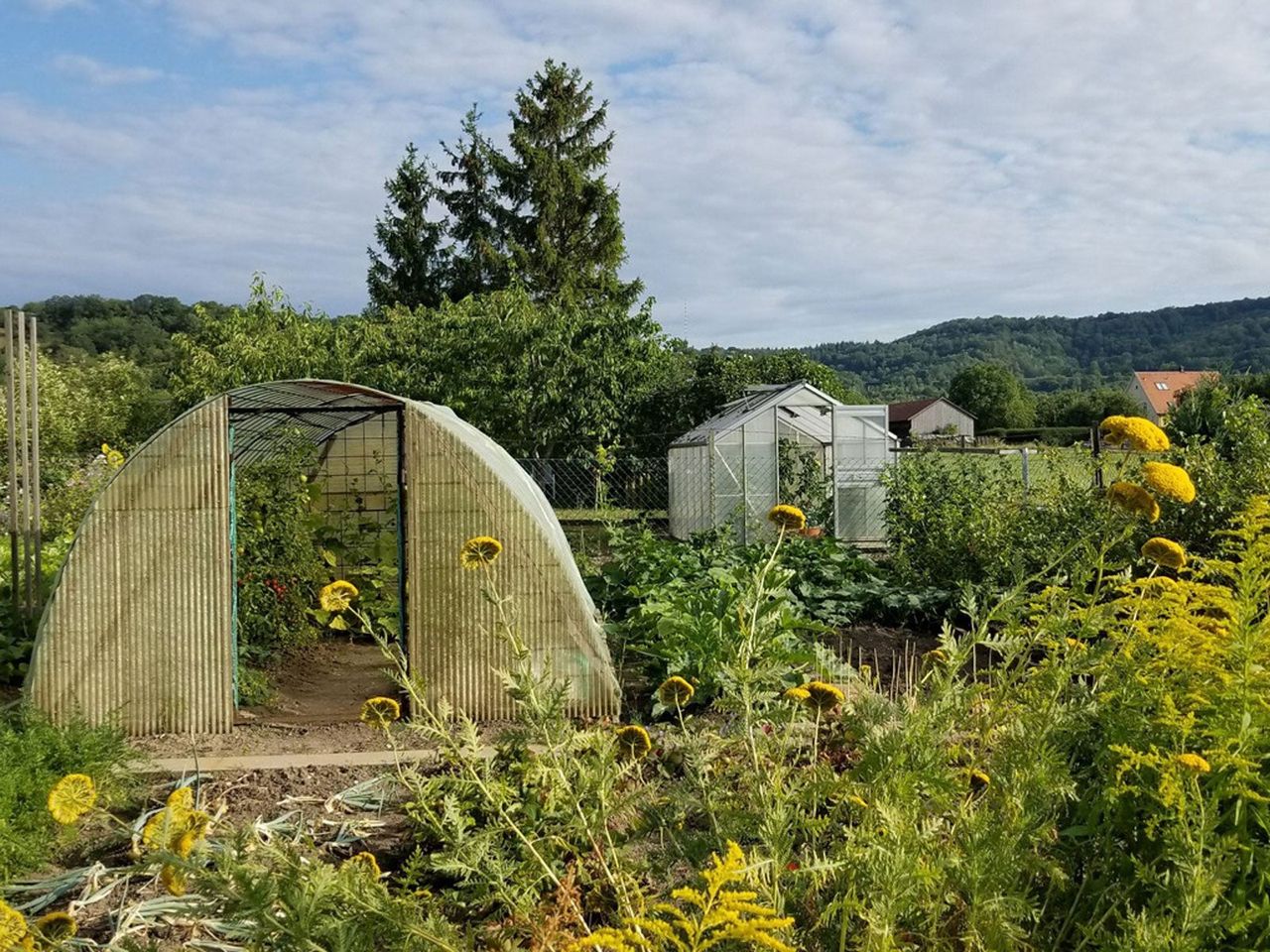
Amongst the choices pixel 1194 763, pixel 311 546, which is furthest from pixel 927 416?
pixel 1194 763

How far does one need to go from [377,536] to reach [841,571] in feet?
12.8

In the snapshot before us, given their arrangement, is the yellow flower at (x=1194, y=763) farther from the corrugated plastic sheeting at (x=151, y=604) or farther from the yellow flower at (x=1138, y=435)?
the corrugated plastic sheeting at (x=151, y=604)

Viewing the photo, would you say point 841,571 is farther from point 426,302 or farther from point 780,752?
point 426,302

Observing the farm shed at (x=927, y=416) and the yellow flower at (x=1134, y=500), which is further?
the farm shed at (x=927, y=416)

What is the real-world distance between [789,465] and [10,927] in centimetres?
1482

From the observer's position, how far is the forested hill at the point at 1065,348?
80.9 meters

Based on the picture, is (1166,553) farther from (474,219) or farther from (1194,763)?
(474,219)

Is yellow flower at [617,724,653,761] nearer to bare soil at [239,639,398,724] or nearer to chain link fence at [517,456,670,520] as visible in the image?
bare soil at [239,639,398,724]

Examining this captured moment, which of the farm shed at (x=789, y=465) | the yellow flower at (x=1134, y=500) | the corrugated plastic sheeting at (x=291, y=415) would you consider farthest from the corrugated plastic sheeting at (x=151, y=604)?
the farm shed at (x=789, y=465)

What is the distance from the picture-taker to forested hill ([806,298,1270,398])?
266 feet

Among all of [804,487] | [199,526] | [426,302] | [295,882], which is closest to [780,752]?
[295,882]

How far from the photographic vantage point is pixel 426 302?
109 ft

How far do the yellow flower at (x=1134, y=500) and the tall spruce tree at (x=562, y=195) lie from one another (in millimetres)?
28947

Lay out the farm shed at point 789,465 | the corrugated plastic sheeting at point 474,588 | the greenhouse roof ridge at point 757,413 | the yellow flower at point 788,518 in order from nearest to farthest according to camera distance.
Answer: the yellow flower at point 788,518 → the corrugated plastic sheeting at point 474,588 → the farm shed at point 789,465 → the greenhouse roof ridge at point 757,413
